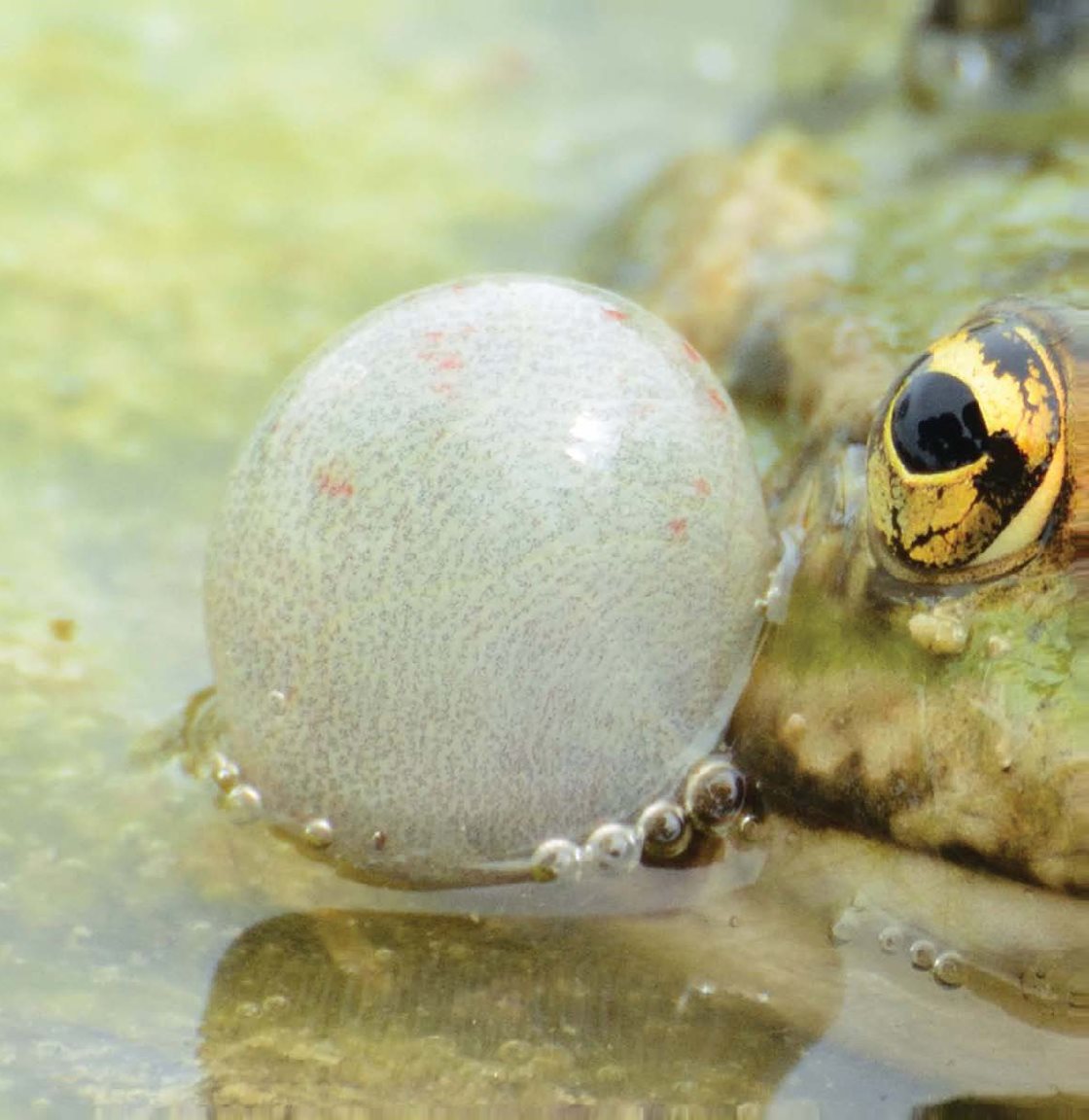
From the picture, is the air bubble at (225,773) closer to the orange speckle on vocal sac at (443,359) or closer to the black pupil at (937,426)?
the orange speckle on vocal sac at (443,359)

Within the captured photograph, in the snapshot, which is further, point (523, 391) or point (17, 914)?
point (17, 914)

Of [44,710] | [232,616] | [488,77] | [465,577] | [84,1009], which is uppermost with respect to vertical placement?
[488,77]

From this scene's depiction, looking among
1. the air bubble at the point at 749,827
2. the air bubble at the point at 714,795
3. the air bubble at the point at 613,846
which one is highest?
the air bubble at the point at 714,795

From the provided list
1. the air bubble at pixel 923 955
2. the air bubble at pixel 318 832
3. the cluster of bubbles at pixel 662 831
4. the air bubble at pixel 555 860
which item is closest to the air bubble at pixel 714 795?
the cluster of bubbles at pixel 662 831

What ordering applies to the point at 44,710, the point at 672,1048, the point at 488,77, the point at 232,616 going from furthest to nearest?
the point at 488,77, the point at 44,710, the point at 232,616, the point at 672,1048

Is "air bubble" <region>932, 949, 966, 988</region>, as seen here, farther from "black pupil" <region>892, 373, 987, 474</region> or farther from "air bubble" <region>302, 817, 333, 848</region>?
"air bubble" <region>302, 817, 333, 848</region>

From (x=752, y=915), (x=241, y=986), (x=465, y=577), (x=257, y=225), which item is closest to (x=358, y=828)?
(x=241, y=986)

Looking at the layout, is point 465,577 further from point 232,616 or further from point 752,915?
point 752,915
